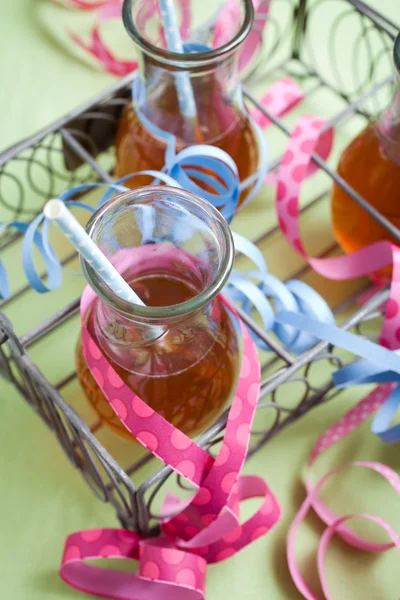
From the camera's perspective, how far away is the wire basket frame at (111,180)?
0.35 m

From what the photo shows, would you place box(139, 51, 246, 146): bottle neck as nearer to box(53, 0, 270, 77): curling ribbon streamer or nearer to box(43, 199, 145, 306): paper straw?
box(53, 0, 270, 77): curling ribbon streamer

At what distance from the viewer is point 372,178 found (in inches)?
16.7

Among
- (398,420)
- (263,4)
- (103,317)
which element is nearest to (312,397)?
(398,420)

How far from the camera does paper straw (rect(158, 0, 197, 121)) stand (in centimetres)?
36

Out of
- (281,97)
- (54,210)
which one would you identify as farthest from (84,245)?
(281,97)

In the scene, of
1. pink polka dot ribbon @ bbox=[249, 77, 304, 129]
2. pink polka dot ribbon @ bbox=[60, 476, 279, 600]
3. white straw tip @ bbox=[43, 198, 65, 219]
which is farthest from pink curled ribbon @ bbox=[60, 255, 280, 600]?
pink polka dot ribbon @ bbox=[249, 77, 304, 129]

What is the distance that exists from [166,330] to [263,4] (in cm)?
29

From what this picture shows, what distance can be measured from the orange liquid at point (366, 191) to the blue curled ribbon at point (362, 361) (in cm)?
9

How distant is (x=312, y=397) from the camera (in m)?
0.44

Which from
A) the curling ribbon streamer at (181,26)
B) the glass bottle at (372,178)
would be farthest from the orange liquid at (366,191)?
the curling ribbon streamer at (181,26)

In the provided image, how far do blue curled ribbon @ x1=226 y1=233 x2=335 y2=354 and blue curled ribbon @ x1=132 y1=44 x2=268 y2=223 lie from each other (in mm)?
30

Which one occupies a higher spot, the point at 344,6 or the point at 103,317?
the point at 103,317

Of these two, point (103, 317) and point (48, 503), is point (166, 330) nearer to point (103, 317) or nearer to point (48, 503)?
point (103, 317)

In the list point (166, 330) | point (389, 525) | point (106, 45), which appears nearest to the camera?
point (166, 330)
